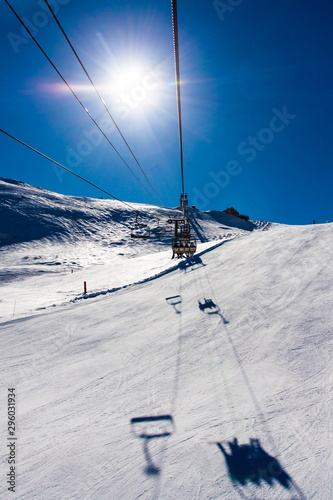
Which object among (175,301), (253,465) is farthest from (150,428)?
(175,301)

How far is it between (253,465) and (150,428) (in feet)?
5.21

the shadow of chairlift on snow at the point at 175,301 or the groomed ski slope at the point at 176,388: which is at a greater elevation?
the shadow of chairlift on snow at the point at 175,301

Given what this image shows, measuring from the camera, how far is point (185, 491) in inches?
105

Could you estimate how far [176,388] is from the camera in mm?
4398

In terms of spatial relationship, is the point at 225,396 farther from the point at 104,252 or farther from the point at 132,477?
the point at 104,252

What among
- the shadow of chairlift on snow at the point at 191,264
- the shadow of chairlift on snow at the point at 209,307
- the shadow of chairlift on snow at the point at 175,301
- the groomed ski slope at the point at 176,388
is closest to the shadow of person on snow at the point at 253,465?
the groomed ski slope at the point at 176,388

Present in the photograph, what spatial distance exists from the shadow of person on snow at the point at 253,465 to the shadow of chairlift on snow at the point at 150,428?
0.87 metres

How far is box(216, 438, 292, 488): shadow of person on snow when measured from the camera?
273 centimetres

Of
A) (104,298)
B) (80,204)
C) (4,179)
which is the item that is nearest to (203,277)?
(104,298)

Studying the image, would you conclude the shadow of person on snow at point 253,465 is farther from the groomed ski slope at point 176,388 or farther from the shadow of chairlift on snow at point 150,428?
the shadow of chairlift on snow at point 150,428

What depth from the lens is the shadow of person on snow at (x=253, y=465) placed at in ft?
8.95

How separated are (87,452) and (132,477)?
83cm

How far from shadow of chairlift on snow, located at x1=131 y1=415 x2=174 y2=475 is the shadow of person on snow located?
34.2 inches

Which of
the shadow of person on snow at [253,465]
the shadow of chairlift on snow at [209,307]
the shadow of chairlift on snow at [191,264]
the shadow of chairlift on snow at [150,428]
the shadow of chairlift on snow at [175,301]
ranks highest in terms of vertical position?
the shadow of chairlift on snow at [191,264]
